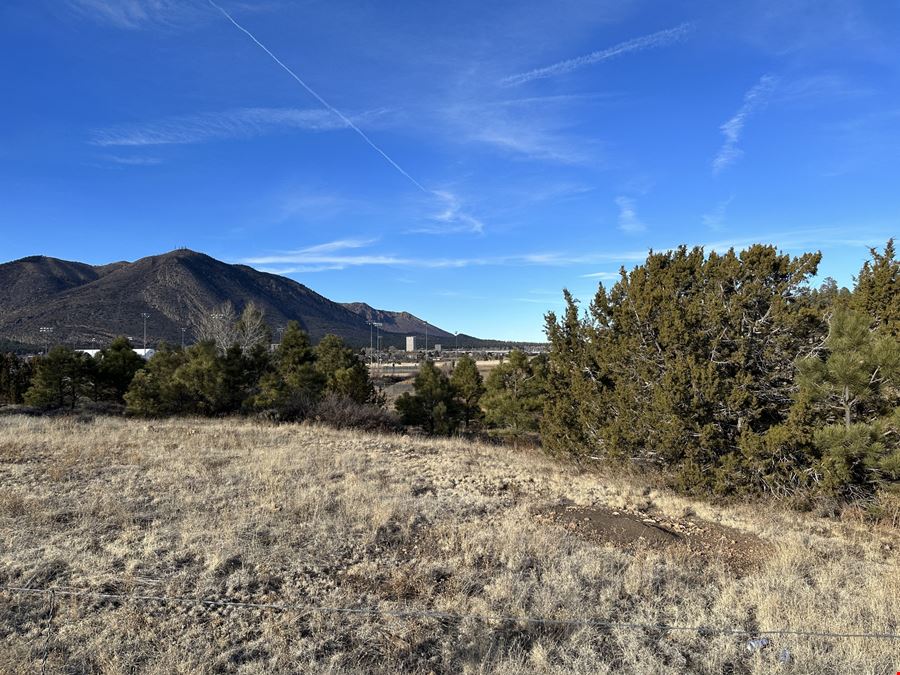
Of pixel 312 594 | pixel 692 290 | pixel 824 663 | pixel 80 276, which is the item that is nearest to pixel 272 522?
A: pixel 312 594

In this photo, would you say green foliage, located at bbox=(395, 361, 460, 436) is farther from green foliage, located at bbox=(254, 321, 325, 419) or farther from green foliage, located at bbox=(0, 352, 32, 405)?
green foliage, located at bbox=(0, 352, 32, 405)

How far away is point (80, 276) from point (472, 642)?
18028cm

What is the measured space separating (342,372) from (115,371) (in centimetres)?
1135

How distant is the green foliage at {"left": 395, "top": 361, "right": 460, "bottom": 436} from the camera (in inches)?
894

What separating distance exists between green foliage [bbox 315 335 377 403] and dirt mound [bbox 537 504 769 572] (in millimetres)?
14578

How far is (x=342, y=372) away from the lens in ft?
73.3

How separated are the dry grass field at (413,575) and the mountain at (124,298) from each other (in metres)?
63.9

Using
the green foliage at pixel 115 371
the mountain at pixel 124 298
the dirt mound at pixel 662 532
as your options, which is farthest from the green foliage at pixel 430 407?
the mountain at pixel 124 298

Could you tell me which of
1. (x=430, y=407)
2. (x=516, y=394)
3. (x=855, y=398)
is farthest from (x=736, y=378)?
(x=430, y=407)

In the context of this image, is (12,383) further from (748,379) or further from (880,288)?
(880,288)

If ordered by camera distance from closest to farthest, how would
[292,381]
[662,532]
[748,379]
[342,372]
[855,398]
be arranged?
[662,532]
[855,398]
[748,379]
[292,381]
[342,372]

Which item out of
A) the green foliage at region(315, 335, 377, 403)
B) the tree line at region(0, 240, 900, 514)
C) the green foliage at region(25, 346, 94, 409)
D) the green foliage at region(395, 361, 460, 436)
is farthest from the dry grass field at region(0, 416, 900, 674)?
the green foliage at region(25, 346, 94, 409)

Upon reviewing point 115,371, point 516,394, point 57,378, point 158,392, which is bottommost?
point 158,392

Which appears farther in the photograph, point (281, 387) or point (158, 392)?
point (158, 392)
